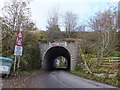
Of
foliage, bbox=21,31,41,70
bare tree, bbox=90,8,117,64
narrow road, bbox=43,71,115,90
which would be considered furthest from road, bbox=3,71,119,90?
bare tree, bbox=90,8,117,64

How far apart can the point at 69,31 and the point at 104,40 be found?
74.0 feet

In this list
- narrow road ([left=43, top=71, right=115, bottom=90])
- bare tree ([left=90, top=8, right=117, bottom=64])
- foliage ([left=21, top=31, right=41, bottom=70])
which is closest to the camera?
narrow road ([left=43, top=71, right=115, bottom=90])

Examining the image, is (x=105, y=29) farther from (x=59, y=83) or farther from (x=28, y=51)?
(x=59, y=83)

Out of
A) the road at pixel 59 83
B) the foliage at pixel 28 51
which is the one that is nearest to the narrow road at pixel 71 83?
the road at pixel 59 83

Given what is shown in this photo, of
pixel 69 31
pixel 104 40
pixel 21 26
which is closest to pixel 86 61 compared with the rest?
pixel 104 40

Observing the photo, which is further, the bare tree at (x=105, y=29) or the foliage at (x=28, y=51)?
the bare tree at (x=105, y=29)

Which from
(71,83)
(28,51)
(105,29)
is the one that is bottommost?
(71,83)

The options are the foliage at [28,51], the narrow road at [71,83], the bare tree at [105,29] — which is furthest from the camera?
the bare tree at [105,29]

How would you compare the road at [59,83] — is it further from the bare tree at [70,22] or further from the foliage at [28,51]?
the bare tree at [70,22]

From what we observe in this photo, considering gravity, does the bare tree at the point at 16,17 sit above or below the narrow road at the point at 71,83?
above

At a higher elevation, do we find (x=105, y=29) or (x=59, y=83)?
(x=105, y=29)

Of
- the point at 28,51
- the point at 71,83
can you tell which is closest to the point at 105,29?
the point at 28,51

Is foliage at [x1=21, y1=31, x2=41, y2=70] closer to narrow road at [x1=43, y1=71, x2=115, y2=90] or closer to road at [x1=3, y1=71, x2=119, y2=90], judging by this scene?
road at [x1=3, y1=71, x2=119, y2=90]

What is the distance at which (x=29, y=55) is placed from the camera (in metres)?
28.8
